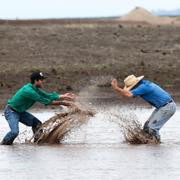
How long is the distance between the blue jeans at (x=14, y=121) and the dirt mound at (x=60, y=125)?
160 mm

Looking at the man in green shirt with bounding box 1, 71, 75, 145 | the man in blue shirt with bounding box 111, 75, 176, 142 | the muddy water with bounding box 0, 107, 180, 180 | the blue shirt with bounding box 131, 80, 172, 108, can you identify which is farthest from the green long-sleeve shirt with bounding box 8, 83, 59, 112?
the blue shirt with bounding box 131, 80, 172, 108

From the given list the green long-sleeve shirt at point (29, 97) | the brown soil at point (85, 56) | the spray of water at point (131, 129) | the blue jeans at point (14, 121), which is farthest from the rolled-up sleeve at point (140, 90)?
the brown soil at point (85, 56)

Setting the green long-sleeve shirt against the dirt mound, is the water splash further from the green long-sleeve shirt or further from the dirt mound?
the green long-sleeve shirt

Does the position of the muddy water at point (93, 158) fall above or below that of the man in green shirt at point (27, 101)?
below

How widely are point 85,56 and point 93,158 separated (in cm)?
1703

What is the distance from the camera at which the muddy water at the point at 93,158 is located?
1401cm

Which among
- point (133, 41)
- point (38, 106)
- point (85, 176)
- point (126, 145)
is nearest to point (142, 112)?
point (38, 106)

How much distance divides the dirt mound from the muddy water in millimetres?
208

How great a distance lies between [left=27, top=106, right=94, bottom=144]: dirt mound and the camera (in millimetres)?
17141

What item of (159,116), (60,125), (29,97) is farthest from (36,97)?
(159,116)

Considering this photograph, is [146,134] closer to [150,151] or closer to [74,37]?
[150,151]

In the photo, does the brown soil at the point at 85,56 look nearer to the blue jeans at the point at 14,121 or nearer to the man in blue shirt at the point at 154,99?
the blue jeans at the point at 14,121

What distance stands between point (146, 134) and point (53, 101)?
5.36ft

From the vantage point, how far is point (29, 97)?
54.6 feet
